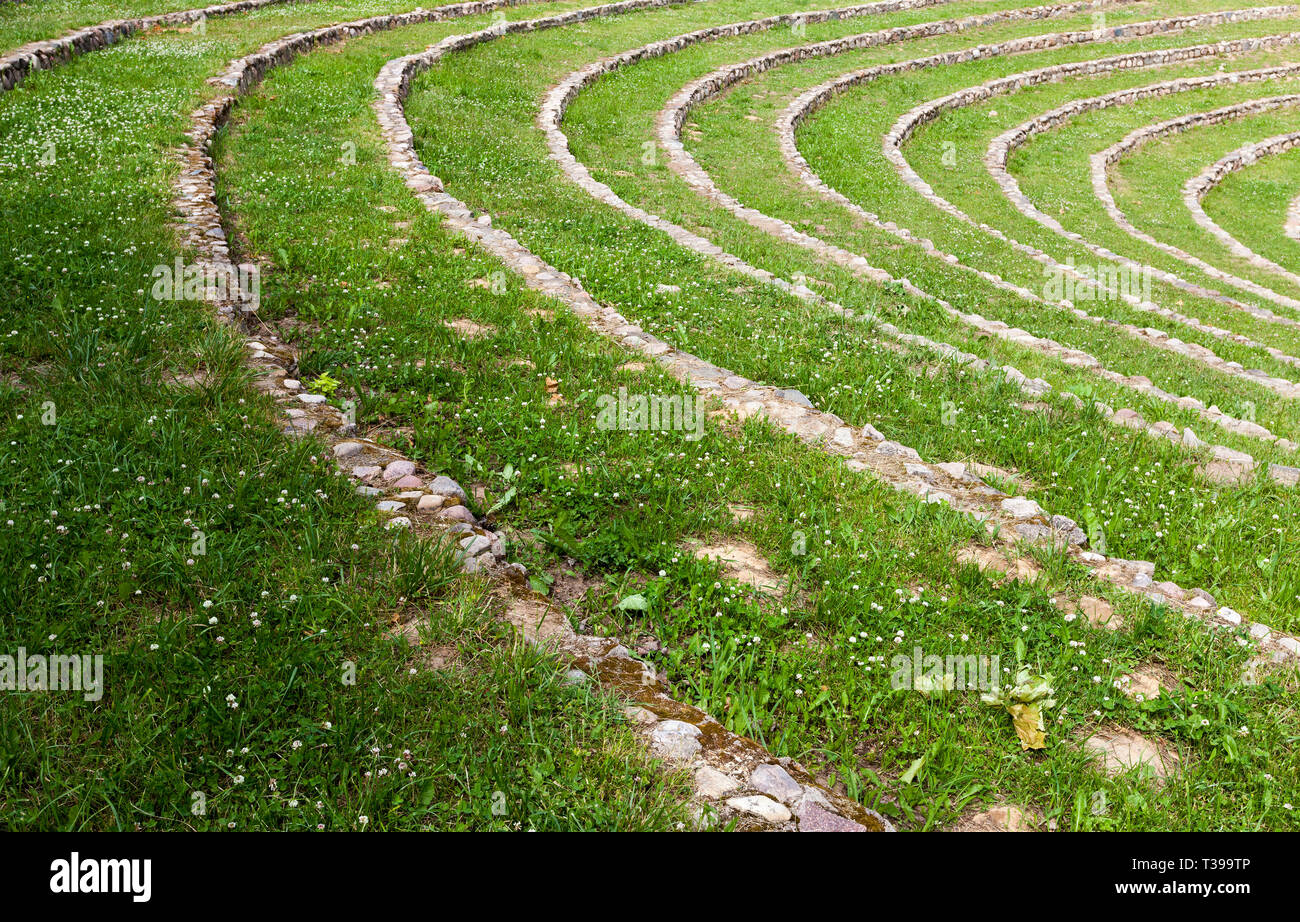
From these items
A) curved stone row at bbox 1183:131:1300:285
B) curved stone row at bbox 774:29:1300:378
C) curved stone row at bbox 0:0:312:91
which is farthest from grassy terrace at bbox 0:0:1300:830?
curved stone row at bbox 1183:131:1300:285

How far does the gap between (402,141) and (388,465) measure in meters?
11.9

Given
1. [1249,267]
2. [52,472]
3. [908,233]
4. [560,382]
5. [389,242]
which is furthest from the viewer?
[1249,267]

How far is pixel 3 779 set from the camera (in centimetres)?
352

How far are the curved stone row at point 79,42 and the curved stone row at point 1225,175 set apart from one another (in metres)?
27.7

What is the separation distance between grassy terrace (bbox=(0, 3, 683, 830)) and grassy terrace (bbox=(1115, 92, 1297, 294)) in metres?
23.5

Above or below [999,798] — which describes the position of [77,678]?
above

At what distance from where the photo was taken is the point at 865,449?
7.55m

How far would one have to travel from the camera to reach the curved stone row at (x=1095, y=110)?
20.6 meters

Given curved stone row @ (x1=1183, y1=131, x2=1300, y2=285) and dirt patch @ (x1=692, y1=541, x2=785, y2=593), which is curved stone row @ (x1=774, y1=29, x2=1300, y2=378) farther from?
dirt patch @ (x1=692, y1=541, x2=785, y2=593)

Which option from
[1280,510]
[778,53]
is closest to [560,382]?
[1280,510]

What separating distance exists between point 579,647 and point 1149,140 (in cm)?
3620

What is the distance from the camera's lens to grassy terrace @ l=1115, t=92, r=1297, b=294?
2373cm

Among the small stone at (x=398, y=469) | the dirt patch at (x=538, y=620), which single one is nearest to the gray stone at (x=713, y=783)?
the dirt patch at (x=538, y=620)

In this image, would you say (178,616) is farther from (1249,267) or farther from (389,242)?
(1249,267)
